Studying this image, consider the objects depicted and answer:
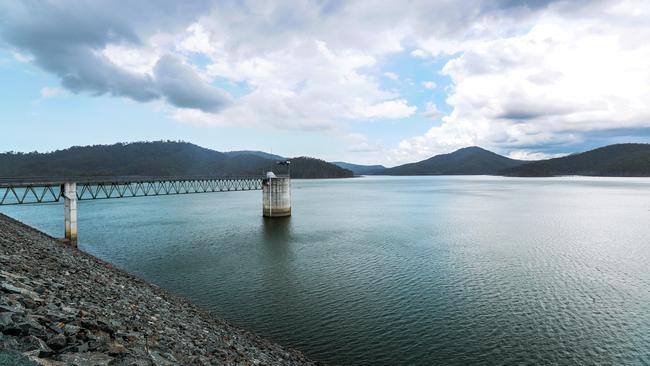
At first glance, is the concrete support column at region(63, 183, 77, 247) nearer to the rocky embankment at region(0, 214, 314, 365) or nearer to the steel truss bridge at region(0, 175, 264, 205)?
the steel truss bridge at region(0, 175, 264, 205)

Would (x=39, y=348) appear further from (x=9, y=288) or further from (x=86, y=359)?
(x=9, y=288)

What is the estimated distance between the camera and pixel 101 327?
11609mm

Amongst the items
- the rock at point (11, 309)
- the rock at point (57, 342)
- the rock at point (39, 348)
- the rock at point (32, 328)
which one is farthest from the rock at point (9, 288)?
the rock at point (39, 348)

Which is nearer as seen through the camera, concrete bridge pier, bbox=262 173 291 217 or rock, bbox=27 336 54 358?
rock, bbox=27 336 54 358

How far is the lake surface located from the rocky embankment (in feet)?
13.2

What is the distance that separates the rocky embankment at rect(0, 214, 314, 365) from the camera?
8820mm

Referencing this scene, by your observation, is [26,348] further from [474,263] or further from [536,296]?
[474,263]

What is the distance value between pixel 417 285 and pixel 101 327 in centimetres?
2529

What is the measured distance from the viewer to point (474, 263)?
1521 inches

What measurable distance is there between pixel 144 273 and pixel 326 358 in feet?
78.2

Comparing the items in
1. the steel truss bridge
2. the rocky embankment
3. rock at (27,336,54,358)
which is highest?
the steel truss bridge

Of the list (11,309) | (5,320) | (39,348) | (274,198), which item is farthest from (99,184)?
(39,348)

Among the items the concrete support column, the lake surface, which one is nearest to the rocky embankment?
the lake surface

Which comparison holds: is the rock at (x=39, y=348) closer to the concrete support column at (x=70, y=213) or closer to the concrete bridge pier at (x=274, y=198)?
the concrete support column at (x=70, y=213)
